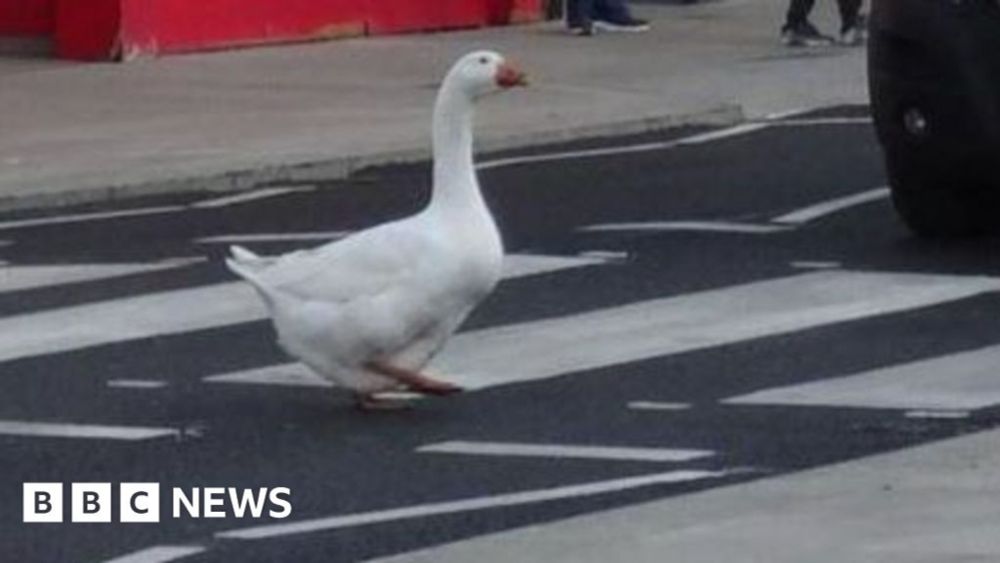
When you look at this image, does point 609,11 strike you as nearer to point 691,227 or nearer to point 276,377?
point 691,227

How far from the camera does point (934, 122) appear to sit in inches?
546

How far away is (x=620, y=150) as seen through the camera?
18.9 meters

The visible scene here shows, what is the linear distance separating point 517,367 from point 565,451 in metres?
1.43

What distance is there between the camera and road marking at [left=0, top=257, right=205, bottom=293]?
553 inches

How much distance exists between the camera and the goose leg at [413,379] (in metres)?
10.9

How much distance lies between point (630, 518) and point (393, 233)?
1.71 meters

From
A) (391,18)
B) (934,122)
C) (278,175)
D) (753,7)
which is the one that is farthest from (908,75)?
(753,7)

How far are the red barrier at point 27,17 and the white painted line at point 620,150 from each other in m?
5.56

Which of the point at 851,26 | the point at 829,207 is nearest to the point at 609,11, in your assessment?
the point at 851,26

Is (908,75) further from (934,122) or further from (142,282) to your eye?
(142,282)

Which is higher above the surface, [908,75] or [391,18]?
[908,75]

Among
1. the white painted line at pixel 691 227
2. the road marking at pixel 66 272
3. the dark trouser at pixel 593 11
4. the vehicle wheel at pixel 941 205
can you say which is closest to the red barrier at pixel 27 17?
the dark trouser at pixel 593 11

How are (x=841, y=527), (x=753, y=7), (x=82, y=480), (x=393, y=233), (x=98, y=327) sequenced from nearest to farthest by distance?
(x=841, y=527) < (x=82, y=480) < (x=393, y=233) < (x=98, y=327) < (x=753, y=7)

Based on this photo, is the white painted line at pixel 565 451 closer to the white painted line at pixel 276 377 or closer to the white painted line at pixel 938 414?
the white painted line at pixel 938 414
